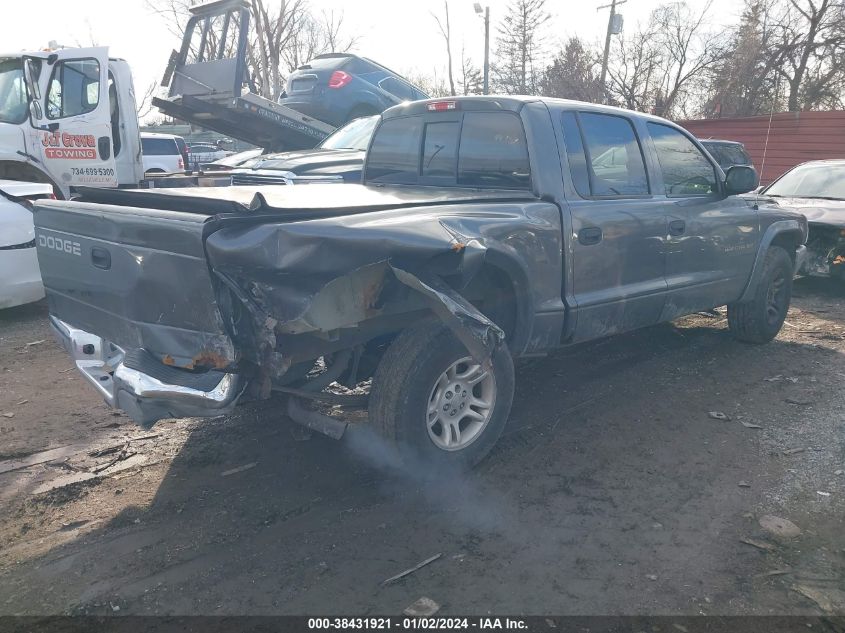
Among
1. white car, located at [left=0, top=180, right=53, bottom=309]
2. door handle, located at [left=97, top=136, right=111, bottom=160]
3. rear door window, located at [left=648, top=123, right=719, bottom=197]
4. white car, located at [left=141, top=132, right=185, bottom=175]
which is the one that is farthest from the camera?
white car, located at [left=141, top=132, right=185, bottom=175]

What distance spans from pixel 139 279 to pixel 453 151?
227cm

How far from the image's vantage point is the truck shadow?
8.89ft

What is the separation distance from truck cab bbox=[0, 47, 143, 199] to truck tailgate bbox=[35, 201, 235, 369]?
6.41 meters

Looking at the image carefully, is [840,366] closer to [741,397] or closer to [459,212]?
[741,397]

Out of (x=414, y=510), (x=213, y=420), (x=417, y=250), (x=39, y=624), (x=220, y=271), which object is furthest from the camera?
(x=213, y=420)

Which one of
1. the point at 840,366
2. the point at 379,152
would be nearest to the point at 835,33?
the point at 840,366

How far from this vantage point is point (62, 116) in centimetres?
938

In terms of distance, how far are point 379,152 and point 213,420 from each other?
2300 mm

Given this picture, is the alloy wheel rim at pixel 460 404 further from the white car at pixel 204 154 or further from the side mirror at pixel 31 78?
the white car at pixel 204 154

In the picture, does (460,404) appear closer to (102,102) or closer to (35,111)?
(102,102)

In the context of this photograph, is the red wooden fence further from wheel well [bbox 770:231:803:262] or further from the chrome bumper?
the chrome bumper

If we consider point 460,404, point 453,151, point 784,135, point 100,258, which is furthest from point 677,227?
point 784,135

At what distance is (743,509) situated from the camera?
3365 millimetres

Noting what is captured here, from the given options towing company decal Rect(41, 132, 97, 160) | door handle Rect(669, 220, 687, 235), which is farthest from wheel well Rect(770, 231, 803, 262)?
towing company decal Rect(41, 132, 97, 160)
